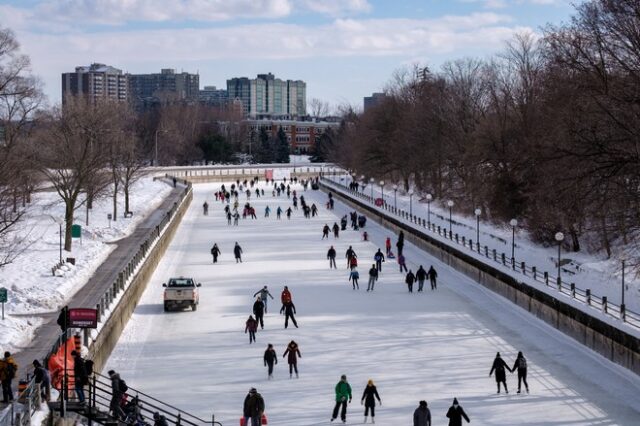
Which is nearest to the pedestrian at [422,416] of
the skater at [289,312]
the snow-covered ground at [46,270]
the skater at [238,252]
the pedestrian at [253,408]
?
the pedestrian at [253,408]

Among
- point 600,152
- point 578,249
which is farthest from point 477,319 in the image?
point 578,249

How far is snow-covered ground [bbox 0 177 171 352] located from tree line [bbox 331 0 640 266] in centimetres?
1691

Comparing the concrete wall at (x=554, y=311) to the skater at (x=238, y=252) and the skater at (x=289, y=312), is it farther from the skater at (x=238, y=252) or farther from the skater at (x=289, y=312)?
the skater at (x=238, y=252)

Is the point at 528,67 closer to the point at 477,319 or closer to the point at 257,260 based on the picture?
the point at 257,260

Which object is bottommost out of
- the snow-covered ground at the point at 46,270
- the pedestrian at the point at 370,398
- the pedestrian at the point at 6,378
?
the pedestrian at the point at 370,398

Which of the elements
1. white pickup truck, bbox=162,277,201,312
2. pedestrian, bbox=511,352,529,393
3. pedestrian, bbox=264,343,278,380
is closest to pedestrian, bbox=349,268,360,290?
white pickup truck, bbox=162,277,201,312

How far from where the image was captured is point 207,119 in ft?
581

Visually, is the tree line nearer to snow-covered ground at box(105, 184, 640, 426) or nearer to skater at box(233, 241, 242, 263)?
snow-covered ground at box(105, 184, 640, 426)

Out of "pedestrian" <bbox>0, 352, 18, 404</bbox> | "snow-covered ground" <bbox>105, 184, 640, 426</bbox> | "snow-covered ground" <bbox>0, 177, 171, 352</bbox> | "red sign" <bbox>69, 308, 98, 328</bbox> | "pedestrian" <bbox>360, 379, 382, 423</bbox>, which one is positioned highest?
"red sign" <bbox>69, 308, 98, 328</bbox>

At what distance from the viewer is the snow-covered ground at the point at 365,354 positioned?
63.0 feet

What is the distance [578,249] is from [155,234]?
19185 millimetres

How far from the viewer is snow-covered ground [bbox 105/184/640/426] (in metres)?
19.2

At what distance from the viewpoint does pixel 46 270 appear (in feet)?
113

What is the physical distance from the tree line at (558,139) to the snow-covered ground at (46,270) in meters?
16.9
